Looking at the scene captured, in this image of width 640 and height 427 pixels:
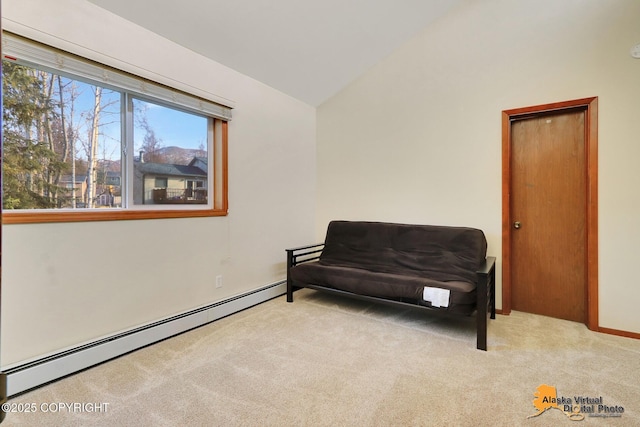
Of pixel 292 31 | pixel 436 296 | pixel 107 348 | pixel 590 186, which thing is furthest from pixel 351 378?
pixel 292 31

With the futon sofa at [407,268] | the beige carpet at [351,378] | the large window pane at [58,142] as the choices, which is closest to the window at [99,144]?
the large window pane at [58,142]

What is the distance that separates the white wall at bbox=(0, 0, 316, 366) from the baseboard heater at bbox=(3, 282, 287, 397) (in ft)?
0.20

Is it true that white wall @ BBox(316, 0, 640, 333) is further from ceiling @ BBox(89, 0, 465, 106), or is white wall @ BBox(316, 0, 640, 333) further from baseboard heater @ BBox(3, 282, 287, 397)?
baseboard heater @ BBox(3, 282, 287, 397)

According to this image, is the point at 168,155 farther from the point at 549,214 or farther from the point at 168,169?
the point at 549,214

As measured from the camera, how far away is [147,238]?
2467 mm

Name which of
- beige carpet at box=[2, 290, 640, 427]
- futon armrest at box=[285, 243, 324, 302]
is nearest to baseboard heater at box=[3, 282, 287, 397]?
beige carpet at box=[2, 290, 640, 427]

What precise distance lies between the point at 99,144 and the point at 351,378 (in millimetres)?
2319

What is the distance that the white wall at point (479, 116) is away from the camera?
260cm

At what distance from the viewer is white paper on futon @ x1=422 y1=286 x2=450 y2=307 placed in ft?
8.27

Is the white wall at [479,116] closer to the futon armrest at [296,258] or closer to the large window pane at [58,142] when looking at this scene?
the futon armrest at [296,258]

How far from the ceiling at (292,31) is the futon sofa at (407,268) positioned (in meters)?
1.72

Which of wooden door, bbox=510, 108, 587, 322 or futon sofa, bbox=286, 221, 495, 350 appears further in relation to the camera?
wooden door, bbox=510, 108, 587, 322

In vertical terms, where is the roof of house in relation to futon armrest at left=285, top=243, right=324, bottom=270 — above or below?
above

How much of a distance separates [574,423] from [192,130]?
3.26 meters
